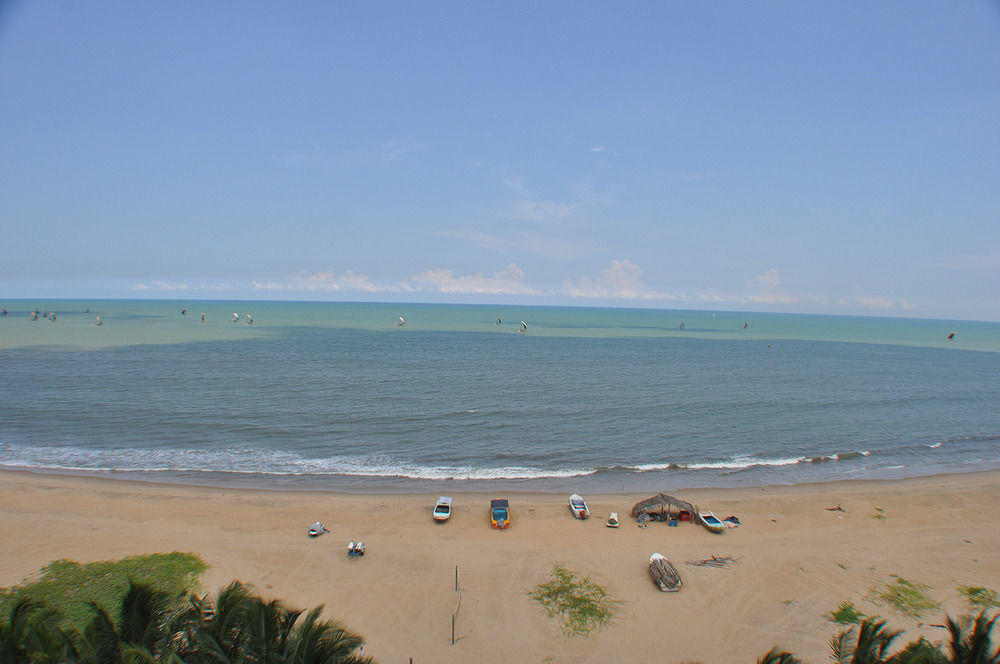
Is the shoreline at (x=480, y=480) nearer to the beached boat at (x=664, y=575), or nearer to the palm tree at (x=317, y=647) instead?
the beached boat at (x=664, y=575)

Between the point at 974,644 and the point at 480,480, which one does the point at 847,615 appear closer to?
the point at 974,644

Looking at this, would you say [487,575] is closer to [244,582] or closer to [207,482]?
[244,582]

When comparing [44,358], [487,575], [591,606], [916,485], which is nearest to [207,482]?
[487,575]

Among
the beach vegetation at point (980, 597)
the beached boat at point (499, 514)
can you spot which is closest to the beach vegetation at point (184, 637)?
the beached boat at point (499, 514)

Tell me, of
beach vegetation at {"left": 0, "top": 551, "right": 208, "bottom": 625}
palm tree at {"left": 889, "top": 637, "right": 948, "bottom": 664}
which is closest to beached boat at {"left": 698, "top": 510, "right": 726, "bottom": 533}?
palm tree at {"left": 889, "top": 637, "right": 948, "bottom": 664}

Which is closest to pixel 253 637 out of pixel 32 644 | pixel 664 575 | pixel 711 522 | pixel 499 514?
pixel 32 644

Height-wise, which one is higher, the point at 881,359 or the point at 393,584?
the point at 881,359
